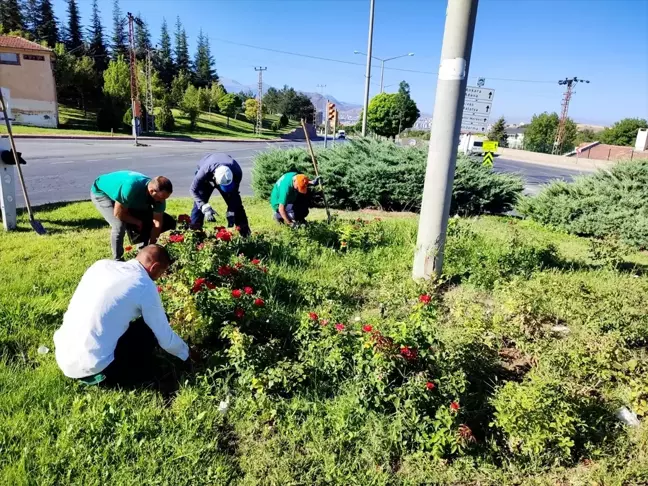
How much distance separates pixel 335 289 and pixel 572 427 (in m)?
2.35

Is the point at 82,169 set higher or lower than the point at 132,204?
lower

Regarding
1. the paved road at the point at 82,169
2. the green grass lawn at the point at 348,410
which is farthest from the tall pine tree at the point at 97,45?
the green grass lawn at the point at 348,410

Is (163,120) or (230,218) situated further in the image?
(163,120)

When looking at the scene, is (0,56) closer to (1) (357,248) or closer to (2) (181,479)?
(1) (357,248)

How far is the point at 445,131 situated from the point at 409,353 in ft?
8.01

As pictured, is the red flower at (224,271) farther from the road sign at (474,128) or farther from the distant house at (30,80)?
the distant house at (30,80)

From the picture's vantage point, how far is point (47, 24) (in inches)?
2169

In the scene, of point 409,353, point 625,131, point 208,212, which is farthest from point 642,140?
point 409,353

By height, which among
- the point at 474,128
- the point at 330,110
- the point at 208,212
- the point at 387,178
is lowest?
the point at 208,212

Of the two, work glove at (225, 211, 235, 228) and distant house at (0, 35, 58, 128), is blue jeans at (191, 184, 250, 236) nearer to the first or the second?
work glove at (225, 211, 235, 228)

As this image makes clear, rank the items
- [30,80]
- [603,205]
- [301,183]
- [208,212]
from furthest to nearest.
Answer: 1. [30,80]
2. [603,205]
3. [301,183]
4. [208,212]

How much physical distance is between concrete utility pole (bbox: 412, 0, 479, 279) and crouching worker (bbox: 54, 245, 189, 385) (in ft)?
8.85

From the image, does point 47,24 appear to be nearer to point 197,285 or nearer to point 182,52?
point 182,52

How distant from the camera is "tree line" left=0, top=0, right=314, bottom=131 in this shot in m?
37.6
